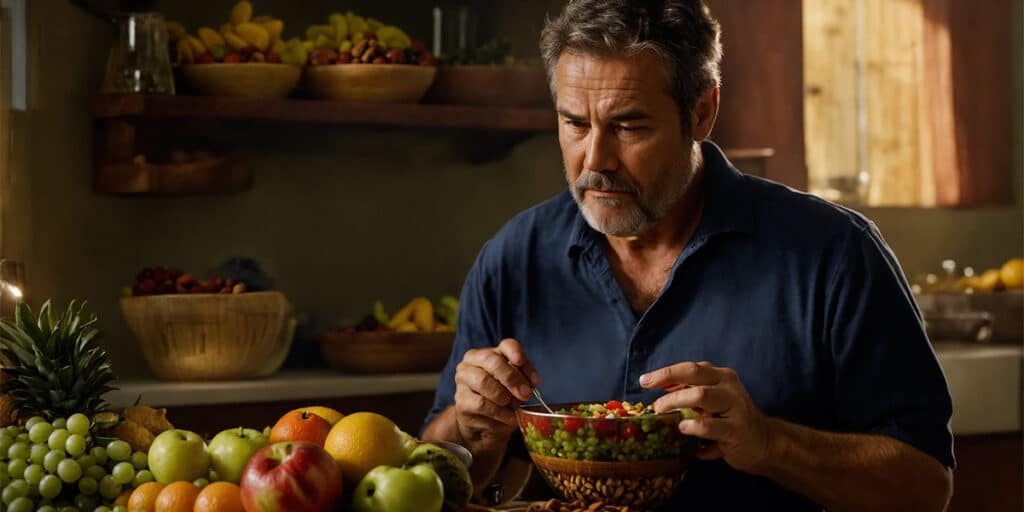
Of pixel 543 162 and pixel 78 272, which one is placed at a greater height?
pixel 543 162

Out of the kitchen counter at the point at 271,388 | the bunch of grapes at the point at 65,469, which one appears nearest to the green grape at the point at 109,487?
the bunch of grapes at the point at 65,469

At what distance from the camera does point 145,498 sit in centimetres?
137

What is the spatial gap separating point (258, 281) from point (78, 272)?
519 mm

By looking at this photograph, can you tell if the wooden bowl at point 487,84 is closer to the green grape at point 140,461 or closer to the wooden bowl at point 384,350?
the wooden bowl at point 384,350

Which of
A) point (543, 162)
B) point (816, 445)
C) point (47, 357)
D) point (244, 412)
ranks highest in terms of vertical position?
point (543, 162)

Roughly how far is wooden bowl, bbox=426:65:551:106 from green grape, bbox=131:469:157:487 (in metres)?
2.30

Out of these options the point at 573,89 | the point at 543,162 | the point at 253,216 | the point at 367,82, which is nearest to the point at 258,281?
the point at 253,216

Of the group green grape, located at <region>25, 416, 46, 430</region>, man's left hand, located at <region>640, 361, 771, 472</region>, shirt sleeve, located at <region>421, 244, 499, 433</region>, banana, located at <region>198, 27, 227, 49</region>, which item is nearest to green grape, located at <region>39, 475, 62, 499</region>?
green grape, located at <region>25, 416, 46, 430</region>

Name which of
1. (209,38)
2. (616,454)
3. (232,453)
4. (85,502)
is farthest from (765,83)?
(85,502)

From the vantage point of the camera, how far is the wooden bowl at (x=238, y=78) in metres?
3.34

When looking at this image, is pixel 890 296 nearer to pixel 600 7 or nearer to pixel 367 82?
pixel 600 7

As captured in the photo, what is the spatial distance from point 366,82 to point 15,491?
220 centimetres

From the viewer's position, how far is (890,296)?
1.96 meters

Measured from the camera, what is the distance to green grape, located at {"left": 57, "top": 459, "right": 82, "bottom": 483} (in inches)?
54.8
